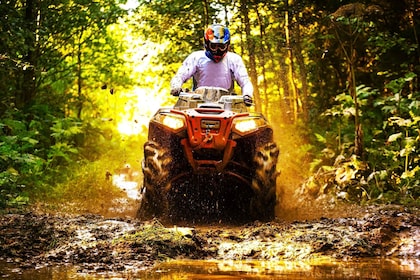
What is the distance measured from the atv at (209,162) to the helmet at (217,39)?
782mm

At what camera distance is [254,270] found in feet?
15.0

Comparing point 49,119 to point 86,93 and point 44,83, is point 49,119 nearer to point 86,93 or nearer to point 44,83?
point 44,83

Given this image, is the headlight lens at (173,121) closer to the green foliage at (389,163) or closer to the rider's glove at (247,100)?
the rider's glove at (247,100)

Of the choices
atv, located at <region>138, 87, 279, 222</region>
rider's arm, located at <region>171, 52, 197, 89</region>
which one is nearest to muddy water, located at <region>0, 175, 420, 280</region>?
atv, located at <region>138, 87, 279, 222</region>

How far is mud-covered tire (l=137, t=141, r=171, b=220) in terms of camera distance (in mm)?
7977

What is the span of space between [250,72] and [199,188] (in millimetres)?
7950

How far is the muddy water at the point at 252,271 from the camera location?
13.9ft

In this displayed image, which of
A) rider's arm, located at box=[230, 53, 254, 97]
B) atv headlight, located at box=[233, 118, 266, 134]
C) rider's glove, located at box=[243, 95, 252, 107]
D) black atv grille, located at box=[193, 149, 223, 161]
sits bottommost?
black atv grille, located at box=[193, 149, 223, 161]

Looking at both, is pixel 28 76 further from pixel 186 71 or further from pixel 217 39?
pixel 217 39

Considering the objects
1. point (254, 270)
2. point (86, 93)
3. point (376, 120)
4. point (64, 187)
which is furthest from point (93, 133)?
point (254, 270)

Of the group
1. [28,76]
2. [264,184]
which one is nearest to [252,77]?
[28,76]

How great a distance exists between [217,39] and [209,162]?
213 centimetres

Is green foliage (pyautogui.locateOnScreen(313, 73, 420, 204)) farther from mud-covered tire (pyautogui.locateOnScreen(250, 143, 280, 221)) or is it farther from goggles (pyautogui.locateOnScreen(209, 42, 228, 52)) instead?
goggles (pyautogui.locateOnScreen(209, 42, 228, 52))

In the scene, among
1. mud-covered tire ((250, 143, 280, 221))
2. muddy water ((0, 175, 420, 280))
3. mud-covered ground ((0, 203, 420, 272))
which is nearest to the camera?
muddy water ((0, 175, 420, 280))
